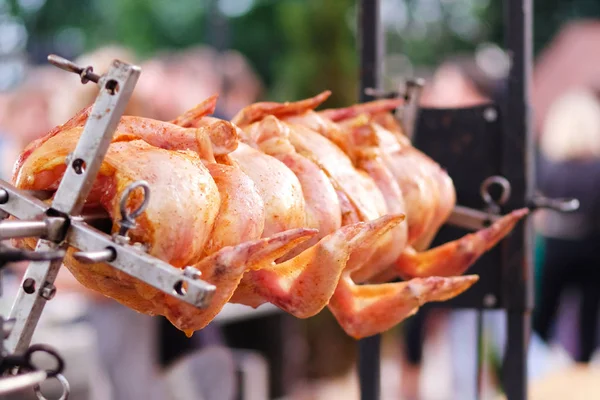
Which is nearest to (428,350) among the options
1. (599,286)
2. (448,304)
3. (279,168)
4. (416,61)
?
(599,286)

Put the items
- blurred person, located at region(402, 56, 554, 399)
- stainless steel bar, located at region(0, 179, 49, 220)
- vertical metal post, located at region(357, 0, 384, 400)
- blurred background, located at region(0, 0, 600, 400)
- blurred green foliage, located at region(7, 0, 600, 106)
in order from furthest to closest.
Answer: blurred green foliage, located at region(7, 0, 600, 106), blurred person, located at region(402, 56, 554, 399), blurred background, located at region(0, 0, 600, 400), vertical metal post, located at region(357, 0, 384, 400), stainless steel bar, located at region(0, 179, 49, 220)

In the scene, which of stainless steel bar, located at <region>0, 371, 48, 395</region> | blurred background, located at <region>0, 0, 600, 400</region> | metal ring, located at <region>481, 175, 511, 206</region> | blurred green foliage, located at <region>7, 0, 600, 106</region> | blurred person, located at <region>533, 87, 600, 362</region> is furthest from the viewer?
blurred green foliage, located at <region>7, 0, 600, 106</region>

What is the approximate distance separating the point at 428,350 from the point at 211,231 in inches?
238

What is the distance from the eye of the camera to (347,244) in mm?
1235

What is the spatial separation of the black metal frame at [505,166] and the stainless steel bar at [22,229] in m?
1.27

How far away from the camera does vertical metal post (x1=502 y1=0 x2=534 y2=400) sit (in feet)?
6.53

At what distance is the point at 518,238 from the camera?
2.01m

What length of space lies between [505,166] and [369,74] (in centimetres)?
43

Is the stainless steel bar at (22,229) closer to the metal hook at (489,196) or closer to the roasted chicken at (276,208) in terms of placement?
the roasted chicken at (276,208)

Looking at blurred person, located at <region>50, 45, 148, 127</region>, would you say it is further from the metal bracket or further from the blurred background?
the metal bracket

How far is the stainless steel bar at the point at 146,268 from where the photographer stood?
96cm

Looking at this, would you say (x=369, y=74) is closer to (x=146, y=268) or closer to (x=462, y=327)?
(x=146, y=268)

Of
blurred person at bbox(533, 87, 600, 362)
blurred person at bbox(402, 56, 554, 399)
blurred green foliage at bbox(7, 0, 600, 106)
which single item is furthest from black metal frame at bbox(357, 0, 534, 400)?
blurred green foliage at bbox(7, 0, 600, 106)

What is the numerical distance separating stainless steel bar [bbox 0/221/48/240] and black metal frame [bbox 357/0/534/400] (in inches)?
49.9
